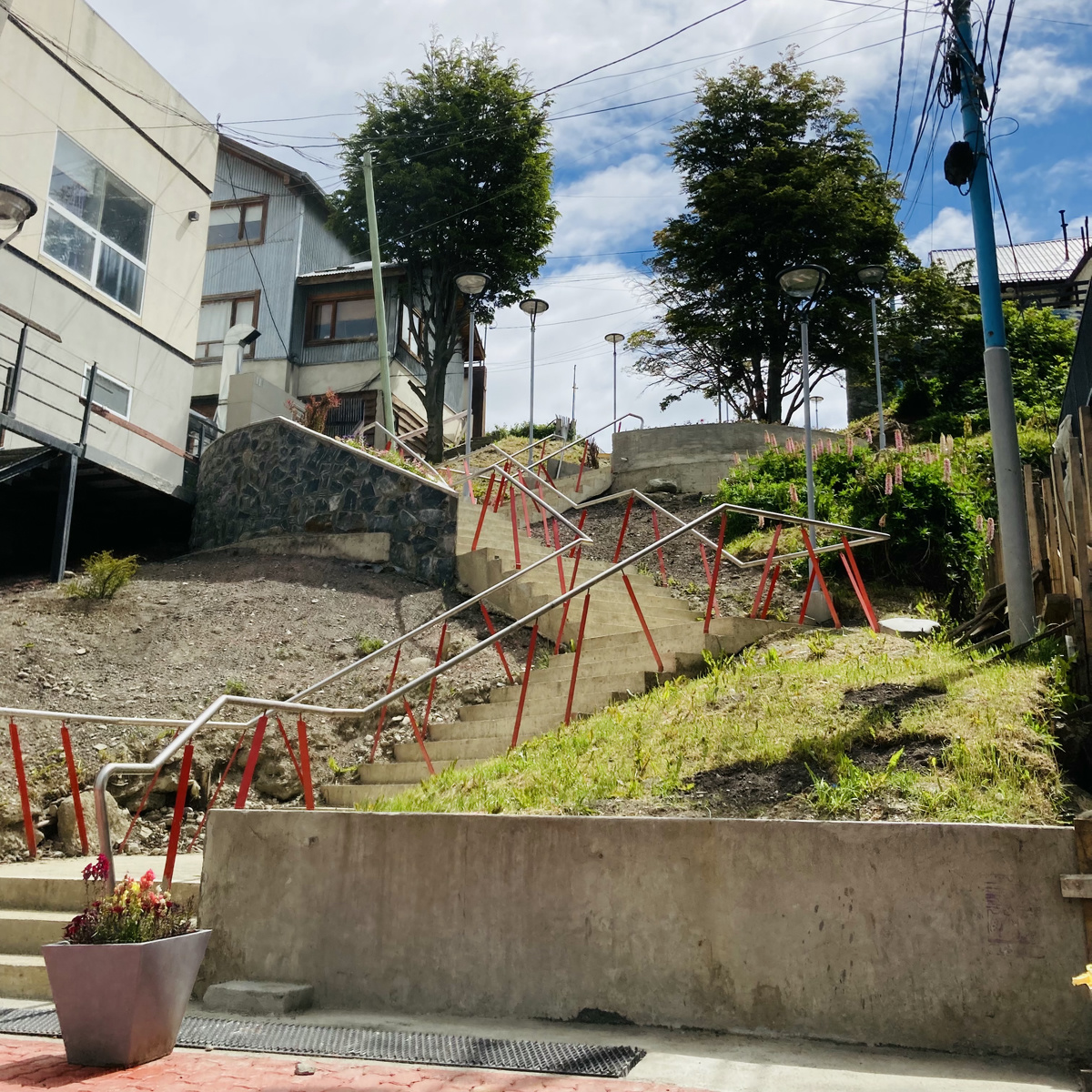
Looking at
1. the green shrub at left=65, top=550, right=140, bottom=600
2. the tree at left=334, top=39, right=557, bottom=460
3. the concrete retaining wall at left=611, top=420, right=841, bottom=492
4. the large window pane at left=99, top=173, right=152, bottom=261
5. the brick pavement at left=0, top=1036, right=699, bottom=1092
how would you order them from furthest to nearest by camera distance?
the tree at left=334, top=39, right=557, bottom=460 → the concrete retaining wall at left=611, top=420, right=841, bottom=492 → the large window pane at left=99, top=173, right=152, bottom=261 → the green shrub at left=65, top=550, right=140, bottom=600 → the brick pavement at left=0, top=1036, right=699, bottom=1092

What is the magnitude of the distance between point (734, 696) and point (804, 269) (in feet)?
18.7

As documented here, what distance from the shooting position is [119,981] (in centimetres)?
387

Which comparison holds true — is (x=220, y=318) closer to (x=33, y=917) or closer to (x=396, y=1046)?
(x=33, y=917)

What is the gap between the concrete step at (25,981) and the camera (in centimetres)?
501

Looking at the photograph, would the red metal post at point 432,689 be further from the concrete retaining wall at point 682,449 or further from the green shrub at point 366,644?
the concrete retaining wall at point 682,449

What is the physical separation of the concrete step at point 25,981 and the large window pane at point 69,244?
12011mm

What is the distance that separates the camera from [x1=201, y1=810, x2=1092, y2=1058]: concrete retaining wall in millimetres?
3744

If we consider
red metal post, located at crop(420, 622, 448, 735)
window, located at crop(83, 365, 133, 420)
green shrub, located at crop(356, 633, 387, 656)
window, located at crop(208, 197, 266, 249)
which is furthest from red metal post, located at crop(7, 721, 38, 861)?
window, located at crop(208, 197, 266, 249)

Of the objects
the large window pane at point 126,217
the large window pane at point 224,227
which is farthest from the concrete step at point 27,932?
the large window pane at point 224,227

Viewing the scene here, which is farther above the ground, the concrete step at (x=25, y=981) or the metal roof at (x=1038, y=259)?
the metal roof at (x=1038, y=259)

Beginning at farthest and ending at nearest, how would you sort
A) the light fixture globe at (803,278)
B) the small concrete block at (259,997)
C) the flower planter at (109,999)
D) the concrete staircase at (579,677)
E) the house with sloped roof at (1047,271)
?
the house with sloped roof at (1047,271) < the light fixture globe at (803,278) < the concrete staircase at (579,677) < the small concrete block at (259,997) < the flower planter at (109,999)

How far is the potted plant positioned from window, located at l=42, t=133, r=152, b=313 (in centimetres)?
1292

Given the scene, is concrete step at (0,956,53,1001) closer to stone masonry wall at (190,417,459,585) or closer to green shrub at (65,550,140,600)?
green shrub at (65,550,140,600)

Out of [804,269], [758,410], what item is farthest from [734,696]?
[758,410]
